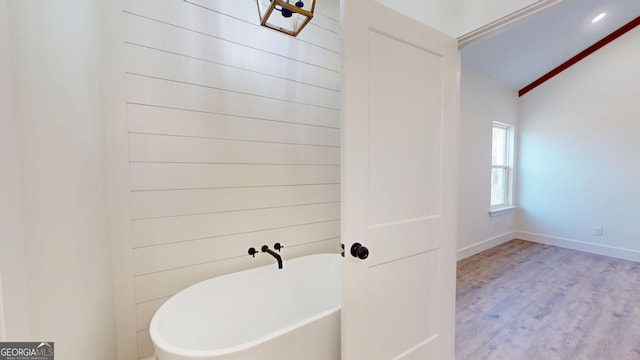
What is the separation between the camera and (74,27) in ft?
3.48

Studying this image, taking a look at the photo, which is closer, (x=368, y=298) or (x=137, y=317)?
(x=368, y=298)

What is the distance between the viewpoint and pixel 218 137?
5.62ft

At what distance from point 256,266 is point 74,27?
1.68m

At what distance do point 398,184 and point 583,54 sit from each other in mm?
4901

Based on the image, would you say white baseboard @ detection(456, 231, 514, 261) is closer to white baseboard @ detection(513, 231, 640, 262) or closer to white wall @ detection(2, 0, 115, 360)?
white baseboard @ detection(513, 231, 640, 262)

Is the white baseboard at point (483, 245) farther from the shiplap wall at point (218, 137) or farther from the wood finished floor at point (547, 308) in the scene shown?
the shiplap wall at point (218, 137)

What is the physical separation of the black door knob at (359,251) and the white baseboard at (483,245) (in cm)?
305

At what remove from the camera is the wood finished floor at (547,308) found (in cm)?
185

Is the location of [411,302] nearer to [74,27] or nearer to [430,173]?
[430,173]

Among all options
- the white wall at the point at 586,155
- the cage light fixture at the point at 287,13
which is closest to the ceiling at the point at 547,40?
the white wall at the point at 586,155

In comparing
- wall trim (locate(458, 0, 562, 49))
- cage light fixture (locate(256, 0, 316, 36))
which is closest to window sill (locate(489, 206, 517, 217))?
wall trim (locate(458, 0, 562, 49))

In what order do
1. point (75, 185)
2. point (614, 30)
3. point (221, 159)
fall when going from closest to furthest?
point (75, 185)
point (221, 159)
point (614, 30)

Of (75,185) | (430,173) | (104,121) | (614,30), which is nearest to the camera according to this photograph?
(75,185)

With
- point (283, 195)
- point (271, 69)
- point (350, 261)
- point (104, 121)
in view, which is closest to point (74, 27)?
point (104, 121)
